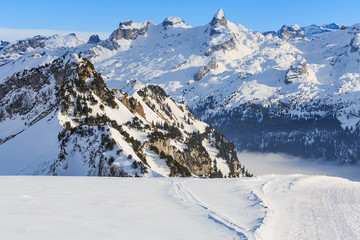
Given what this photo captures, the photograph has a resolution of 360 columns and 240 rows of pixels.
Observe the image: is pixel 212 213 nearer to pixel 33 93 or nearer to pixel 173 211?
pixel 173 211

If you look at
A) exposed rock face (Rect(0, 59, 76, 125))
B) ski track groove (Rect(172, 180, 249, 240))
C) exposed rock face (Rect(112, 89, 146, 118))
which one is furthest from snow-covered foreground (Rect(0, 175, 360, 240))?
exposed rock face (Rect(112, 89, 146, 118))

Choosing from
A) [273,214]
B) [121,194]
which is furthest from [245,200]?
[121,194]

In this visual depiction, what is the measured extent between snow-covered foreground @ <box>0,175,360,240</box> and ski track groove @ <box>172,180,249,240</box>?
0.06m

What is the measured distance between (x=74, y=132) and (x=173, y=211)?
42490 mm

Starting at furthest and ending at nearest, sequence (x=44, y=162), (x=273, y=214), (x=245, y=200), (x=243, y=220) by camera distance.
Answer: (x=44, y=162)
(x=245, y=200)
(x=273, y=214)
(x=243, y=220)

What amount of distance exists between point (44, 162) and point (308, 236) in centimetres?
5445

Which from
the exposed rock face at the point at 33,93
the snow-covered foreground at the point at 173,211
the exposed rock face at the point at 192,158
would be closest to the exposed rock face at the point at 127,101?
the exposed rock face at the point at 33,93

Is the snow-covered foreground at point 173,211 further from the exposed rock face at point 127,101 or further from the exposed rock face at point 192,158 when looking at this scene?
the exposed rock face at point 127,101

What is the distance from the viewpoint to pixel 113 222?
18906 millimetres

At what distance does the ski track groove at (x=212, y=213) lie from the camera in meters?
18.5

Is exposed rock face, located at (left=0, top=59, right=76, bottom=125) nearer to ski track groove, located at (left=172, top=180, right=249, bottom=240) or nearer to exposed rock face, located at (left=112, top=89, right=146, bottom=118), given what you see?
exposed rock face, located at (left=112, top=89, right=146, bottom=118)

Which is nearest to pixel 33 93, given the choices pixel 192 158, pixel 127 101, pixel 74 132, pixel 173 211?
pixel 127 101

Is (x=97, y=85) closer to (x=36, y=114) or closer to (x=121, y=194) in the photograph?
(x=36, y=114)

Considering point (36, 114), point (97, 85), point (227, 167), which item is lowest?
point (227, 167)
